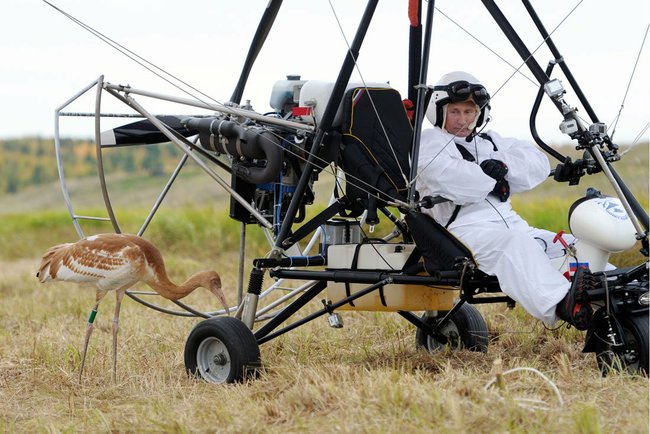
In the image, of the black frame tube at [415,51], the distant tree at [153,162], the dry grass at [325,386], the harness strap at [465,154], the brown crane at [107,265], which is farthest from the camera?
the distant tree at [153,162]

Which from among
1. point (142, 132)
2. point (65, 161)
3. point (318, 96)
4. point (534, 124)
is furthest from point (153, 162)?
point (534, 124)

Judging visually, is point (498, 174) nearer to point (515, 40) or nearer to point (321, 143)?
point (515, 40)

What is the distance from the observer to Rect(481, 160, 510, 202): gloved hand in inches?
255

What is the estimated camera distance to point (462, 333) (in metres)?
7.69

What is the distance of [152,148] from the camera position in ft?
119

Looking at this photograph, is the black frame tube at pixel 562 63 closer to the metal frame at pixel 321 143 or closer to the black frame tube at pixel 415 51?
the metal frame at pixel 321 143

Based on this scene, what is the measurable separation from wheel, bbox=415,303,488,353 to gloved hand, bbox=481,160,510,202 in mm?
1366

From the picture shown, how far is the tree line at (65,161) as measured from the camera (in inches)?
1328

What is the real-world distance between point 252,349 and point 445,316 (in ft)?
5.21

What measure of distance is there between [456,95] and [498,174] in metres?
0.58

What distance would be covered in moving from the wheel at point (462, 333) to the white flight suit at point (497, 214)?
120cm

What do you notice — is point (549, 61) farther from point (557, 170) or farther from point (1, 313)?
point (1, 313)

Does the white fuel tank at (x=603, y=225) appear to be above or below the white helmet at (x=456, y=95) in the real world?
below

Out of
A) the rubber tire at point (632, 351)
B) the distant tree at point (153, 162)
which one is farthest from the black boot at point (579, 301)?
the distant tree at point (153, 162)
